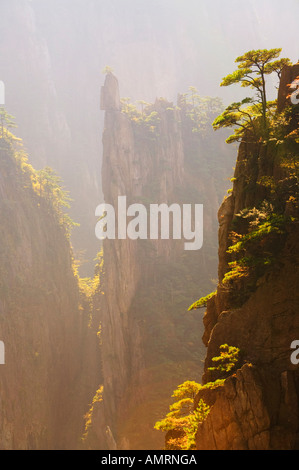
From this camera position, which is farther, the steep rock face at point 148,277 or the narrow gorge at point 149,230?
the steep rock face at point 148,277

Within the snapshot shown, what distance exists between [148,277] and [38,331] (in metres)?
13.8

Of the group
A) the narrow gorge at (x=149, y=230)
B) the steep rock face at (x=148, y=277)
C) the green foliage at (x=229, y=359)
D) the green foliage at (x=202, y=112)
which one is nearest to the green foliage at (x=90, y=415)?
the narrow gorge at (x=149, y=230)

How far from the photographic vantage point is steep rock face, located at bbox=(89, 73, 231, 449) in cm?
3503

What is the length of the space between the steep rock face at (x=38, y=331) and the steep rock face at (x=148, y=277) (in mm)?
5790

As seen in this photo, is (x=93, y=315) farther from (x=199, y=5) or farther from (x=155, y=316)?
(x=199, y=5)

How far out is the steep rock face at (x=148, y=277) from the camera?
35.0m

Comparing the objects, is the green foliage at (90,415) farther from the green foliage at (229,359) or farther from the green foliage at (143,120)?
the green foliage at (143,120)

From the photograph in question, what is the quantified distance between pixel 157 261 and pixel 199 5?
3139 inches

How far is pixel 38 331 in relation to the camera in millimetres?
40906

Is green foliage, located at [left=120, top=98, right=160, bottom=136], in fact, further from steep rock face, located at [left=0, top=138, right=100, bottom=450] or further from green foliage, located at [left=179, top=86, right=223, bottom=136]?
steep rock face, located at [left=0, top=138, right=100, bottom=450]

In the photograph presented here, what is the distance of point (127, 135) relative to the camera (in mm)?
50125

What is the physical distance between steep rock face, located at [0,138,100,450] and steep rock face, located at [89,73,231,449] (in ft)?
19.0

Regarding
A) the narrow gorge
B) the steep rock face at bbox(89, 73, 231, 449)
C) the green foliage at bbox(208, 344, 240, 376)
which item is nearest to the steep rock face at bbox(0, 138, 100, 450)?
the narrow gorge

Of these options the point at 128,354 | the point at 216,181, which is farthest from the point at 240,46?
the point at 128,354
